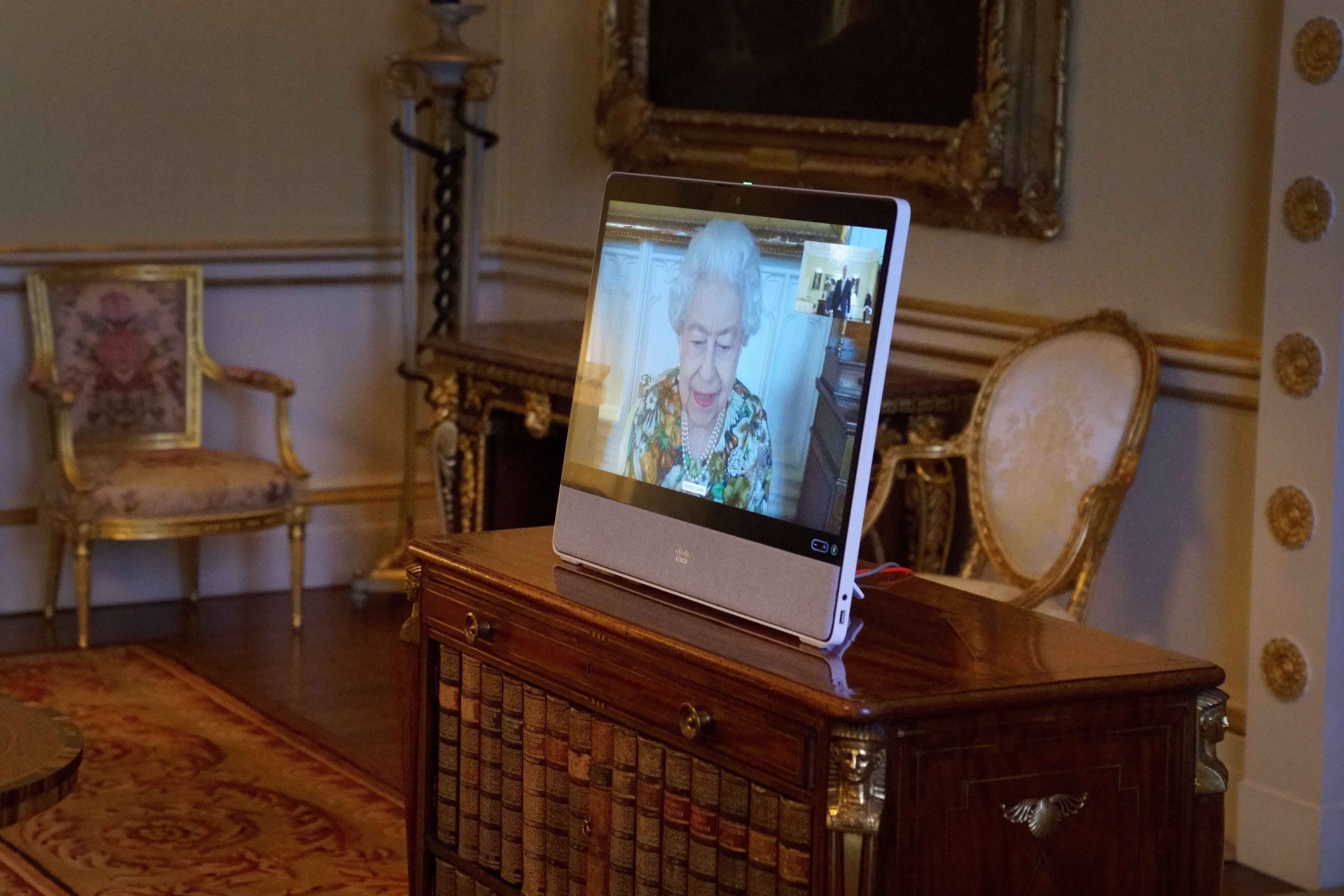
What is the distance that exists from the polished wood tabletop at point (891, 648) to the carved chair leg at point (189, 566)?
3.35 meters

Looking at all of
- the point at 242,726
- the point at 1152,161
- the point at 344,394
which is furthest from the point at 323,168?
the point at 1152,161

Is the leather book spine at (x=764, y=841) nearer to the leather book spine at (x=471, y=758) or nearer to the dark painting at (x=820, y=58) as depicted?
the leather book spine at (x=471, y=758)

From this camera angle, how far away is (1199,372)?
3.76 meters

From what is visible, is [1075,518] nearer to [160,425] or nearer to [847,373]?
[847,373]

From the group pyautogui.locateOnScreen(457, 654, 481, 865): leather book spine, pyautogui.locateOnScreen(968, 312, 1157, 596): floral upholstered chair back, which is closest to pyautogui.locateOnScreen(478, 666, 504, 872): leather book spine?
pyautogui.locateOnScreen(457, 654, 481, 865): leather book spine

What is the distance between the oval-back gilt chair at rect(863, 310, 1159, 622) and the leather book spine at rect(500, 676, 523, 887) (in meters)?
1.30

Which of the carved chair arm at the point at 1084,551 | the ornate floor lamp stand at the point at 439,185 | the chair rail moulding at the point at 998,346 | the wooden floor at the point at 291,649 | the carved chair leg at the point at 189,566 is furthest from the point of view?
the carved chair leg at the point at 189,566

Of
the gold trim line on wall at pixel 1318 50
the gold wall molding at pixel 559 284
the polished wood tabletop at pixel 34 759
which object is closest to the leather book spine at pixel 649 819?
the polished wood tabletop at pixel 34 759

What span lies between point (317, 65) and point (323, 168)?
0.33 metres

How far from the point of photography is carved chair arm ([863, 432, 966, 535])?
3975 millimetres

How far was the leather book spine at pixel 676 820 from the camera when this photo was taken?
2172 millimetres

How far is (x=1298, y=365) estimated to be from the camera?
3.43 m

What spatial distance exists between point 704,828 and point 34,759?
1.06 m

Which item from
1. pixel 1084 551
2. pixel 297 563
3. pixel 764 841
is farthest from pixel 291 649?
pixel 764 841
